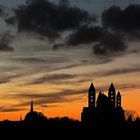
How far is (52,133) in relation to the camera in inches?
5128

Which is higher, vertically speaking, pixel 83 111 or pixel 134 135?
pixel 83 111

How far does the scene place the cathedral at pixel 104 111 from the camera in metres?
167

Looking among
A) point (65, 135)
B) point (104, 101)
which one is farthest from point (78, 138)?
point (104, 101)

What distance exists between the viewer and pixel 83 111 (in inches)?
7156

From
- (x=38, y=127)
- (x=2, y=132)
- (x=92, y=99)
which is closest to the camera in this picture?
(x=2, y=132)

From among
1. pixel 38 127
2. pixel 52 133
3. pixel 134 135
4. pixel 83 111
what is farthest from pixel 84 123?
pixel 134 135

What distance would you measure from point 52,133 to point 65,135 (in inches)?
260

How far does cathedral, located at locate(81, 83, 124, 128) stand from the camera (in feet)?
548

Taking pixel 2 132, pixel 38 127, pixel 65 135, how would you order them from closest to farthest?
1. pixel 65 135
2. pixel 2 132
3. pixel 38 127

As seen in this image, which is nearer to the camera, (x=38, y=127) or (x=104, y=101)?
(x=38, y=127)

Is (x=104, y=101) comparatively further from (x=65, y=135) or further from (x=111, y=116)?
(x=65, y=135)

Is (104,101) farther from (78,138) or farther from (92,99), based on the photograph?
(78,138)

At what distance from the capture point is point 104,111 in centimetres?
17688

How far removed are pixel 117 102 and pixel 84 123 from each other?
13296 millimetres
